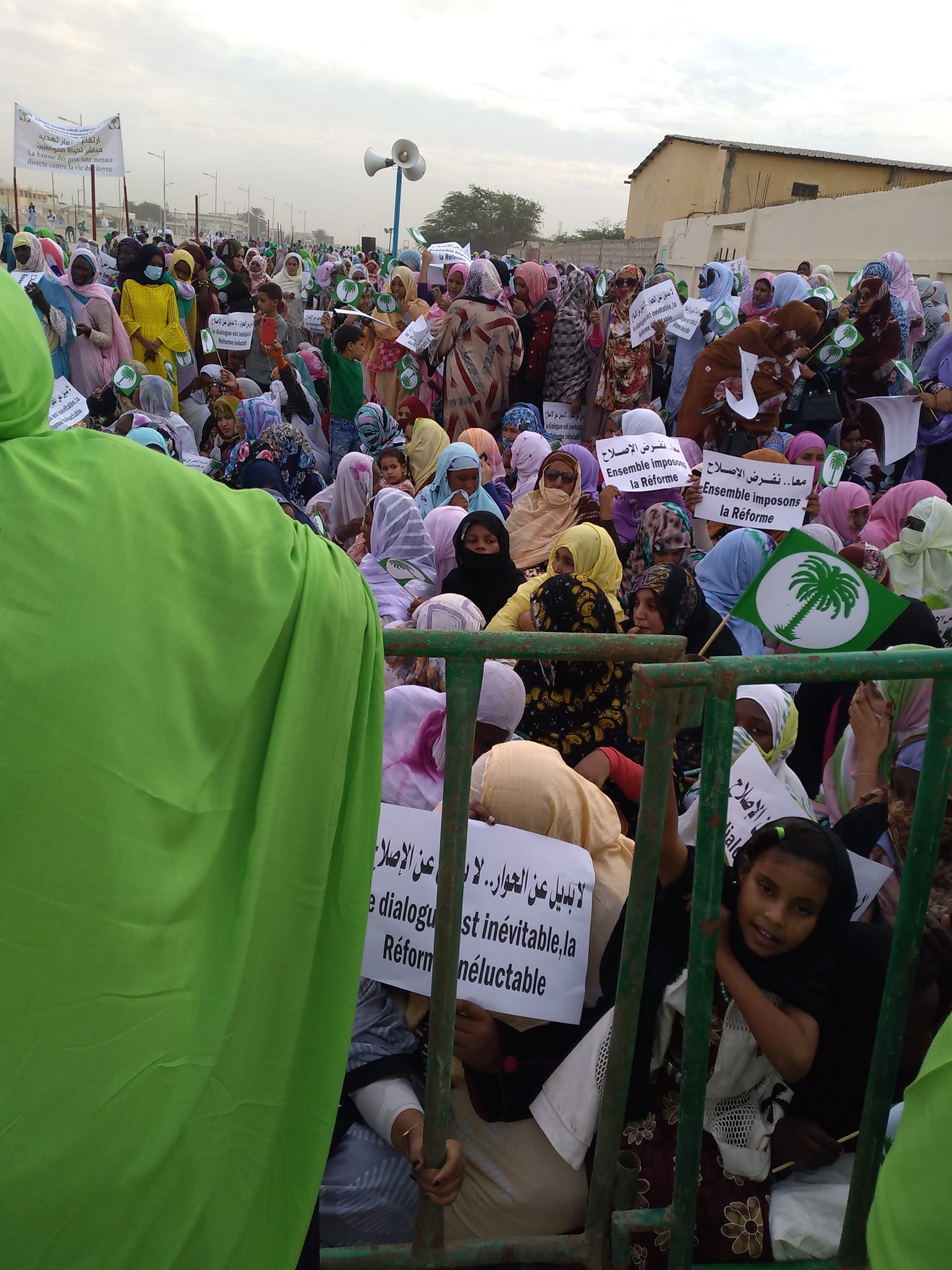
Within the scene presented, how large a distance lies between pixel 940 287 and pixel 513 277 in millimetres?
5542

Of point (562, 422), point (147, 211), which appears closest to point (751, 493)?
point (562, 422)

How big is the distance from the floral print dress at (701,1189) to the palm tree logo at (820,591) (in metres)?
0.75

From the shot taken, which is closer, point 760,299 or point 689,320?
point 689,320

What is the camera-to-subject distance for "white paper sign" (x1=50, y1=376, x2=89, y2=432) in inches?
176

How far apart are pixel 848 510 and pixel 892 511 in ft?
0.88

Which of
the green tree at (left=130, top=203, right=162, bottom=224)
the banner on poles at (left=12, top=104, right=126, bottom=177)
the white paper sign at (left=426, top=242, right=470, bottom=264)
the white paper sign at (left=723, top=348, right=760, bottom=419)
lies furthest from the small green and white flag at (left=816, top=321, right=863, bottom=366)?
the green tree at (left=130, top=203, right=162, bottom=224)

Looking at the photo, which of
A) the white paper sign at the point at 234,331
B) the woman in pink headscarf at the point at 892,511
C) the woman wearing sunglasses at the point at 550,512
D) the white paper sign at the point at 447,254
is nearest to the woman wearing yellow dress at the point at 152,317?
the white paper sign at the point at 234,331

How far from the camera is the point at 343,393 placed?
801cm

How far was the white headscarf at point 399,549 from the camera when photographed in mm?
4371

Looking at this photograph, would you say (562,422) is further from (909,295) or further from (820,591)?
(820,591)

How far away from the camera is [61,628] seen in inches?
38.8

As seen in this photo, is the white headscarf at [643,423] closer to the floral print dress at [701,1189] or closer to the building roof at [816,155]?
the floral print dress at [701,1189]

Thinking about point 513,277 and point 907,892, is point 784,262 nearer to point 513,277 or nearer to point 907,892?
point 513,277

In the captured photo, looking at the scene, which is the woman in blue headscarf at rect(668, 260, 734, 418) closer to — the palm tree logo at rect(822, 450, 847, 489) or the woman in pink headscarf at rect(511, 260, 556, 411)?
the woman in pink headscarf at rect(511, 260, 556, 411)
